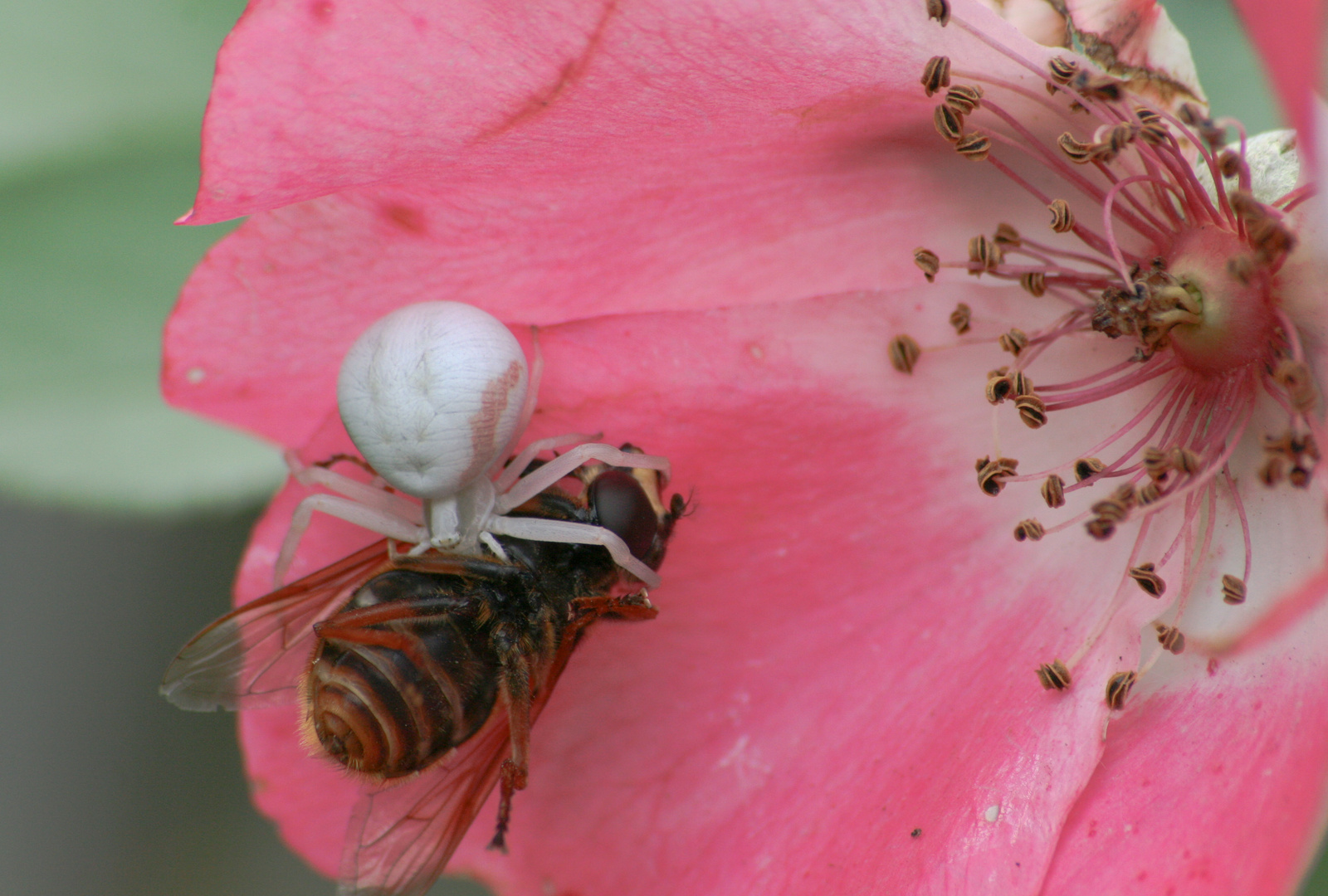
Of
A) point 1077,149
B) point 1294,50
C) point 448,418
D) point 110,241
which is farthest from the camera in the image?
point 110,241

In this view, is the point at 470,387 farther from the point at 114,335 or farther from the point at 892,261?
the point at 114,335

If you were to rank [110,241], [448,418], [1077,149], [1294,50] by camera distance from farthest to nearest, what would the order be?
[110,241] < [1077,149] < [448,418] < [1294,50]

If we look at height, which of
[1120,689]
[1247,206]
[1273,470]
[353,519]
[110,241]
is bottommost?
[110,241]

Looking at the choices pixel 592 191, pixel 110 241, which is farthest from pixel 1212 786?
pixel 110 241

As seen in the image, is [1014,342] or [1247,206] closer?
[1247,206]

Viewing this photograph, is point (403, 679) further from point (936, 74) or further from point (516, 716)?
point (936, 74)

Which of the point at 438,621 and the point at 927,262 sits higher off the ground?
the point at 927,262

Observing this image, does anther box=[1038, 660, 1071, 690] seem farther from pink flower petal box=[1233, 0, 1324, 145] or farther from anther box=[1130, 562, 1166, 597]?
pink flower petal box=[1233, 0, 1324, 145]

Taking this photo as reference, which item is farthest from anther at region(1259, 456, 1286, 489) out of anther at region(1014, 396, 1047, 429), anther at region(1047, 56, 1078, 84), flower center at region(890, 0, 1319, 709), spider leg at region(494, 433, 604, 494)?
spider leg at region(494, 433, 604, 494)
